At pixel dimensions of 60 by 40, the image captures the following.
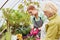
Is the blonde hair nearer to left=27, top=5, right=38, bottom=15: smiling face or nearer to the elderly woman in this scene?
the elderly woman

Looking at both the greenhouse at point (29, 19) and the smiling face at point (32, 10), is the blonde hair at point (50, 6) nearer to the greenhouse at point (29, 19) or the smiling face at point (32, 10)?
the greenhouse at point (29, 19)

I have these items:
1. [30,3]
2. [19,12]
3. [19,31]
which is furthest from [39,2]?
[19,31]

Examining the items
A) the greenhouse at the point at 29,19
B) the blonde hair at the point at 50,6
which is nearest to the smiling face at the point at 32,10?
the greenhouse at the point at 29,19

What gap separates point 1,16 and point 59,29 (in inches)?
20.3

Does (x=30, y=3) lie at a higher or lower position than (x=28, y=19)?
higher

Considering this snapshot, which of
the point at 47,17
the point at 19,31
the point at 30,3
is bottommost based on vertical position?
the point at 19,31

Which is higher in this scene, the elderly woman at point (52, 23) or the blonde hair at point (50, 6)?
the blonde hair at point (50, 6)

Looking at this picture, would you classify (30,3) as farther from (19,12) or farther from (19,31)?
(19,31)

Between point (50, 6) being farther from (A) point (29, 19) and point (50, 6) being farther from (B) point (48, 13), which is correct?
(A) point (29, 19)

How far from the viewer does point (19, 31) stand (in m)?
1.69

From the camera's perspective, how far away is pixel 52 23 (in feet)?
5.12

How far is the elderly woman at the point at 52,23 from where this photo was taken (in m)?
1.55

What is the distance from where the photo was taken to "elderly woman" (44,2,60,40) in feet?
5.08

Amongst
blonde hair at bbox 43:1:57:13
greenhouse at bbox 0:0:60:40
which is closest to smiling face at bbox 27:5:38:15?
greenhouse at bbox 0:0:60:40
